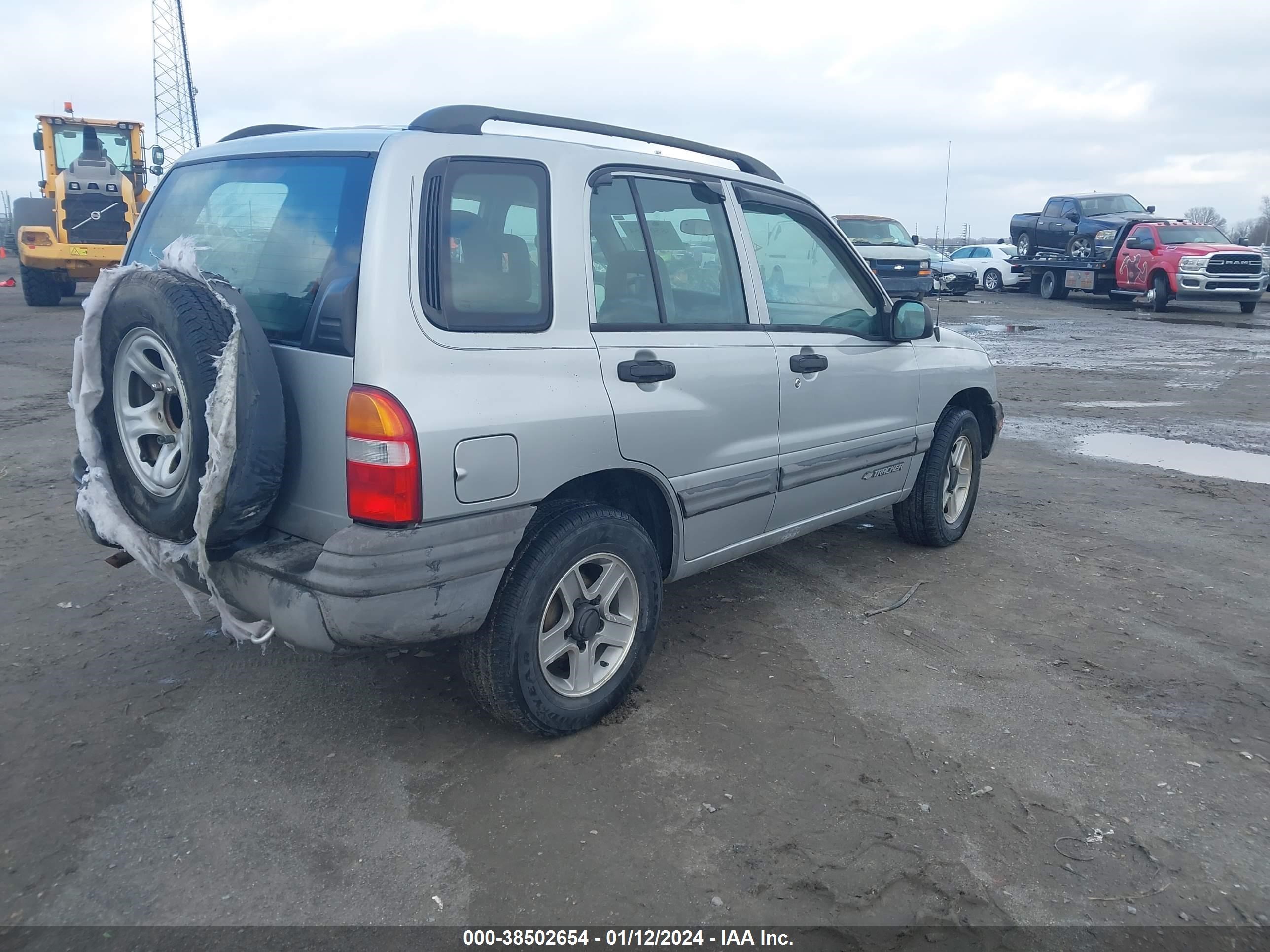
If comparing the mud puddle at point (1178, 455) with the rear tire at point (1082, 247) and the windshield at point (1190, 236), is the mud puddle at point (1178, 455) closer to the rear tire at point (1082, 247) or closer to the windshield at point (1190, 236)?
the windshield at point (1190, 236)

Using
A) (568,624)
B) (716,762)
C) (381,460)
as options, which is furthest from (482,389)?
(716,762)

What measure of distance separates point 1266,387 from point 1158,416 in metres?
2.86

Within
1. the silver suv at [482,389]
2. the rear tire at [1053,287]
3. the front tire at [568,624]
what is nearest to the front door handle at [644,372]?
the silver suv at [482,389]

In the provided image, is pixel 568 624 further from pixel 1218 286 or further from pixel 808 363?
pixel 1218 286

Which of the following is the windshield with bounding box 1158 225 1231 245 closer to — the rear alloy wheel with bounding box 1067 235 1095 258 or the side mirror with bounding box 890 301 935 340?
the rear alloy wheel with bounding box 1067 235 1095 258

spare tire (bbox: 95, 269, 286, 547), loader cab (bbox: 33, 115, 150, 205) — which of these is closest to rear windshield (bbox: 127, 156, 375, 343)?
spare tire (bbox: 95, 269, 286, 547)

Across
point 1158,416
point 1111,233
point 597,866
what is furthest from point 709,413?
point 1111,233

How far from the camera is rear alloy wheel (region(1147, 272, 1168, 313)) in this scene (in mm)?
22438

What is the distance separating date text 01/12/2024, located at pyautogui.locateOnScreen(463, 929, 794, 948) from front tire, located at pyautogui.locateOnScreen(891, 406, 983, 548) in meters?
3.15

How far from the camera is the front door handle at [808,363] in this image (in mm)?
4070

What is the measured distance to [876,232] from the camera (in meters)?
22.0

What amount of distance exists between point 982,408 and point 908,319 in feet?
4.09

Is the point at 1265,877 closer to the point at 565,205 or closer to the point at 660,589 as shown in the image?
the point at 660,589

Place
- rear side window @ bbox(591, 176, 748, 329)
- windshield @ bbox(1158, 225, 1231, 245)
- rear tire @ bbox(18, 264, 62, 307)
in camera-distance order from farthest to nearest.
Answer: windshield @ bbox(1158, 225, 1231, 245)
rear tire @ bbox(18, 264, 62, 307)
rear side window @ bbox(591, 176, 748, 329)
